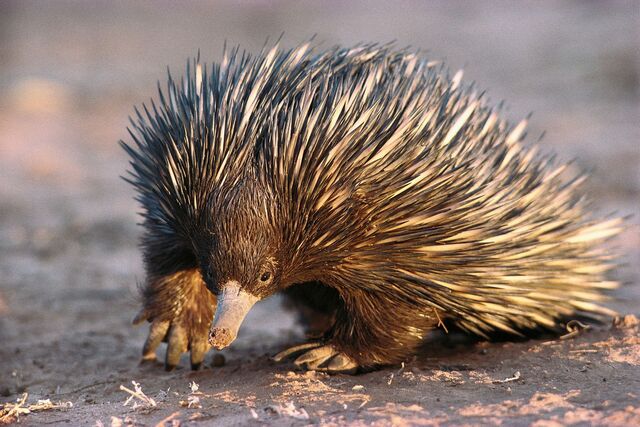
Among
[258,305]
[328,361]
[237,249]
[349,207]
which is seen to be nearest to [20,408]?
[237,249]

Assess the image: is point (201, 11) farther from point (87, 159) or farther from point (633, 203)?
point (633, 203)

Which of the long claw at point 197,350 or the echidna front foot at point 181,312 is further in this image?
the long claw at point 197,350

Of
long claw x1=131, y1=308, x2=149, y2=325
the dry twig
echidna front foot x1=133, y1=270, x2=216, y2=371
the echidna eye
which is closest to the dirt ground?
the dry twig

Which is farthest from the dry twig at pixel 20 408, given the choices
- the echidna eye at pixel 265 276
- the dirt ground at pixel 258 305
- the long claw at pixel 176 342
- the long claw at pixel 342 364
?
the long claw at pixel 342 364

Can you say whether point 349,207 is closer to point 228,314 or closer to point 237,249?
point 237,249

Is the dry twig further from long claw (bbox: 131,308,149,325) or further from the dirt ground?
long claw (bbox: 131,308,149,325)

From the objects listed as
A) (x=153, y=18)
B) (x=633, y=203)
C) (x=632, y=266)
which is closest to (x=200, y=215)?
(x=632, y=266)

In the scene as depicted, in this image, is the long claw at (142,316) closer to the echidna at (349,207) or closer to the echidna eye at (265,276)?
the echidna at (349,207)
